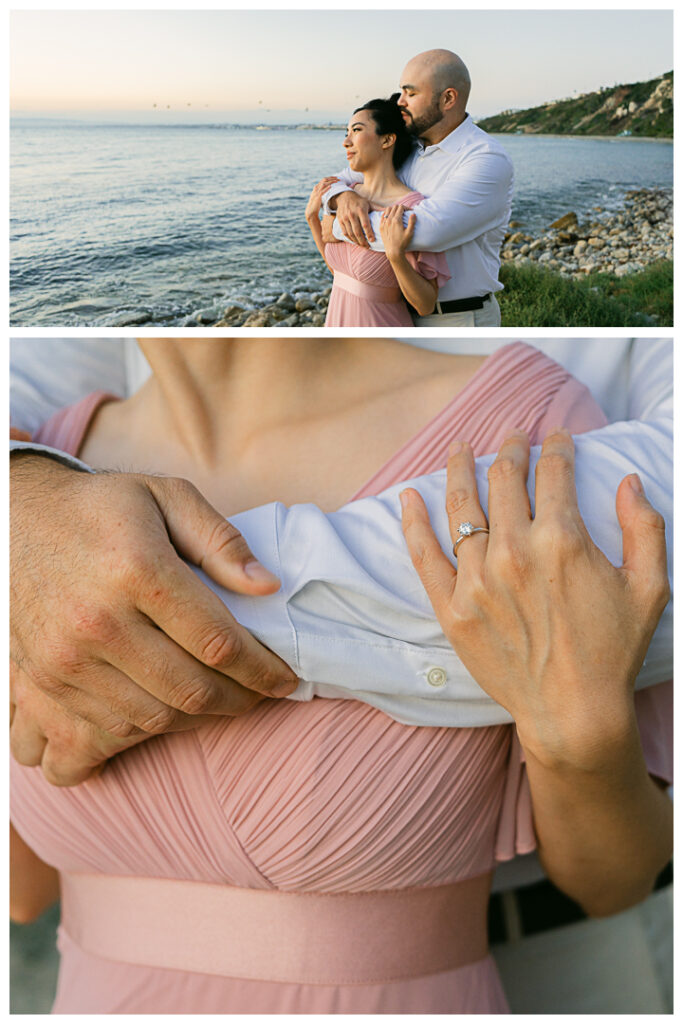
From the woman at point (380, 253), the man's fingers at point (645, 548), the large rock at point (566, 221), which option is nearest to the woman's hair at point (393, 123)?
the woman at point (380, 253)

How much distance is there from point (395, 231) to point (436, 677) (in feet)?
1.83

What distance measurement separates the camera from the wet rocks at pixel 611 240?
951 mm

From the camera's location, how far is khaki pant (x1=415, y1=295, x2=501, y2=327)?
0.94m

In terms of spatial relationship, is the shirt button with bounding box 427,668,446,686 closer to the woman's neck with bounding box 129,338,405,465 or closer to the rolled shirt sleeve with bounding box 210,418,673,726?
the rolled shirt sleeve with bounding box 210,418,673,726

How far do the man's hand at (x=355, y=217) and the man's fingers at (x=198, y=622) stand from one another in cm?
53

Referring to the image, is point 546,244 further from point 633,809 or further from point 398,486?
point 633,809

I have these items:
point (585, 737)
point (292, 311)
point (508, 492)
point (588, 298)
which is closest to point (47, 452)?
point (292, 311)

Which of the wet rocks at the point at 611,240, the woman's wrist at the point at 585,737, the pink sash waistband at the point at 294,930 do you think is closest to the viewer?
the woman's wrist at the point at 585,737

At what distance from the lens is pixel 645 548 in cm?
59

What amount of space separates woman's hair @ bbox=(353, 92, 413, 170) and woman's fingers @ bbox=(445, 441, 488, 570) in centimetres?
43

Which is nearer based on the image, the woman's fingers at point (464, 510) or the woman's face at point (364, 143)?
the woman's fingers at point (464, 510)

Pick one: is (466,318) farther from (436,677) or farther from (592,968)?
(592,968)

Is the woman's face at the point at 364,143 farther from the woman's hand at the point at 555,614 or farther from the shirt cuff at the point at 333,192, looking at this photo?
the woman's hand at the point at 555,614

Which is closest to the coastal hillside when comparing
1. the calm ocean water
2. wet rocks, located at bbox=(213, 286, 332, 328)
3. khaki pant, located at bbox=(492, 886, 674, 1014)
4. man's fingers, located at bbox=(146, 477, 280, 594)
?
the calm ocean water
